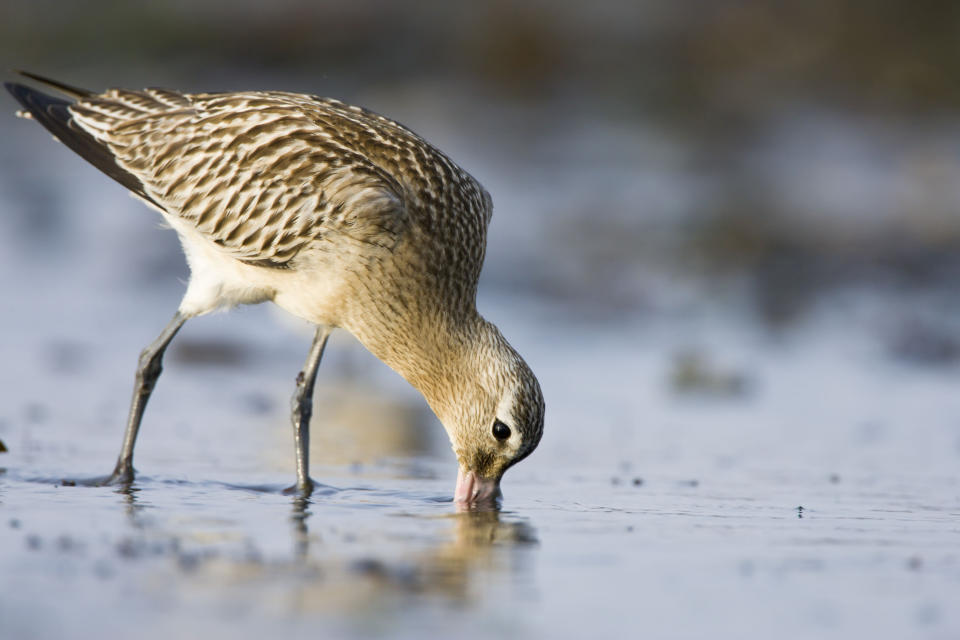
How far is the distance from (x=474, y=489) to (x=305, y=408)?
1.30 metres

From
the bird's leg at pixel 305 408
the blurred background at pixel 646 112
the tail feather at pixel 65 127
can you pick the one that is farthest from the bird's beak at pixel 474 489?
the blurred background at pixel 646 112

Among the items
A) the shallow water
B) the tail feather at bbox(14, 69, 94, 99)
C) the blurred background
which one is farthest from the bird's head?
the blurred background

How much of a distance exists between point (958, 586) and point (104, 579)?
113 inches

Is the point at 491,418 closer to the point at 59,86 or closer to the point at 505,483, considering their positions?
the point at 505,483

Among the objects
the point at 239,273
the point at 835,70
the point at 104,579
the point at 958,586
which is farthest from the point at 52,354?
the point at 835,70

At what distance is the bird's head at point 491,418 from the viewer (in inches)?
258

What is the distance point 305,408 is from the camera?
752cm

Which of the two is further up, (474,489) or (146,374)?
(146,374)

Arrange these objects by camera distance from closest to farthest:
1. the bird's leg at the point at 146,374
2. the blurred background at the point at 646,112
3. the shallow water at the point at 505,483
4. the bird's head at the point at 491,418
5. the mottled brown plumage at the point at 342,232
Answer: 1. the shallow water at the point at 505,483
2. the bird's head at the point at 491,418
3. the mottled brown plumage at the point at 342,232
4. the bird's leg at the point at 146,374
5. the blurred background at the point at 646,112

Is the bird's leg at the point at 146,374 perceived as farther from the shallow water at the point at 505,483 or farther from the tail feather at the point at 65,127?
the tail feather at the point at 65,127

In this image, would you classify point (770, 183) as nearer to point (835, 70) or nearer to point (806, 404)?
point (835, 70)

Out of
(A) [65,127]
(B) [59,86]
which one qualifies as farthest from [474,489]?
(B) [59,86]

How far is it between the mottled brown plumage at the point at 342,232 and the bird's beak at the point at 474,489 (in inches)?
0.6

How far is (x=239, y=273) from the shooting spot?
732 centimetres
